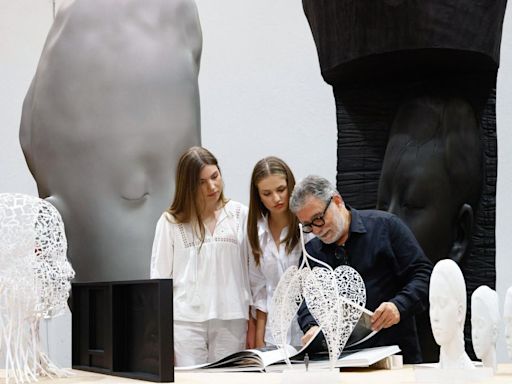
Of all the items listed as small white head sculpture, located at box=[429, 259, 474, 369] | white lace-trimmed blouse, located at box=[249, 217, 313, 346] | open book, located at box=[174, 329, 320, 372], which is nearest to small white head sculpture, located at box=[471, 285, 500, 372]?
small white head sculpture, located at box=[429, 259, 474, 369]

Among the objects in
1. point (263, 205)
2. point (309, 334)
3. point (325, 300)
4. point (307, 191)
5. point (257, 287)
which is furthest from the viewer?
point (257, 287)

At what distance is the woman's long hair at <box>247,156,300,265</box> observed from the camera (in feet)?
9.68

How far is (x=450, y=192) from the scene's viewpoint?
3.50 m

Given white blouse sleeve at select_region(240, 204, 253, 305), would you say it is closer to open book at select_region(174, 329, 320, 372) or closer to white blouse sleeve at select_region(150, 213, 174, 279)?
white blouse sleeve at select_region(150, 213, 174, 279)

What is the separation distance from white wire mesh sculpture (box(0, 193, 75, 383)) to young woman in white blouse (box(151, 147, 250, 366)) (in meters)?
0.93

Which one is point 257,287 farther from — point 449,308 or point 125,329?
point 449,308

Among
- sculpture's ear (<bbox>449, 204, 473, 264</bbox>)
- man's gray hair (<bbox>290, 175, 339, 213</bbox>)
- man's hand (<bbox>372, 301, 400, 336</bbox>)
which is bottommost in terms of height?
man's hand (<bbox>372, 301, 400, 336</bbox>)

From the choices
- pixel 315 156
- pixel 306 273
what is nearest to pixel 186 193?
pixel 306 273

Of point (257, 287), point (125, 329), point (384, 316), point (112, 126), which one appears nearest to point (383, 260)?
point (384, 316)

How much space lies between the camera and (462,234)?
356 cm

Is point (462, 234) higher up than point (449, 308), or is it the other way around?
point (462, 234)

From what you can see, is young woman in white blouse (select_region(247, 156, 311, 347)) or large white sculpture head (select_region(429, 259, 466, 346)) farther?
young woman in white blouse (select_region(247, 156, 311, 347))

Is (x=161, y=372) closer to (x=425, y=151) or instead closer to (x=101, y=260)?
(x=425, y=151)

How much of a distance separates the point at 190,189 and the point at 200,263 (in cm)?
25
